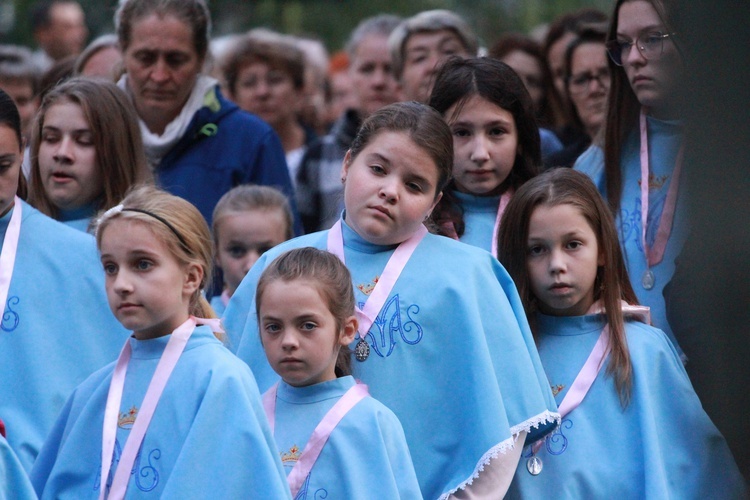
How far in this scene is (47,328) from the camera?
394 centimetres

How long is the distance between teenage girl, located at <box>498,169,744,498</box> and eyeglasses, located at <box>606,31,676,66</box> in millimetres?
700

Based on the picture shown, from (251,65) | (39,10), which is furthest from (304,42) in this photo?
(251,65)

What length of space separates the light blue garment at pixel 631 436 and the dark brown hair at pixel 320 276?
3.05 ft

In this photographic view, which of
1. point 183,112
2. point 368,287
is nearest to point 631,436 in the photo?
point 368,287

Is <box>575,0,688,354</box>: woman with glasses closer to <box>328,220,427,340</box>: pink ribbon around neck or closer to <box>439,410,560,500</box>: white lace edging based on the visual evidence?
<box>439,410,560,500</box>: white lace edging

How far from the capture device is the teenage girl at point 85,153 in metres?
4.54

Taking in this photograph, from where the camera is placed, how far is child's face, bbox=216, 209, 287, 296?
4922 millimetres

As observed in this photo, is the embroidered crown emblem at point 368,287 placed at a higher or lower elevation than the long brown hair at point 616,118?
lower

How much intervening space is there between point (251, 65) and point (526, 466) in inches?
173

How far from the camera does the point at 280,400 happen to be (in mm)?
3293

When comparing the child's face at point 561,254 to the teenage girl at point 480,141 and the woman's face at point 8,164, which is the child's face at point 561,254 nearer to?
the teenage girl at point 480,141

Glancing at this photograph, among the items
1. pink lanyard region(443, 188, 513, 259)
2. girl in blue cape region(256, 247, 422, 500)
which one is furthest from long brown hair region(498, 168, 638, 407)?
girl in blue cape region(256, 247, 422, 500)

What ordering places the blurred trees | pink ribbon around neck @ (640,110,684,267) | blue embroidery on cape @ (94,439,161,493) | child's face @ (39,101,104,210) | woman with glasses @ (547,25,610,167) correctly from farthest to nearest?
the blurred trees
woman with glasses @ (547,25,610,167)
child's face @ (39,101,104,210)
pink ribbon around neck @ (640,110,684,267)
blue embroidery on cape @ (94,439,161,493)

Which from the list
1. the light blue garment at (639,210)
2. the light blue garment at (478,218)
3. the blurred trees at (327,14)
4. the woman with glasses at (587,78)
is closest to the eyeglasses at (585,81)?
the woman with glasses at (587,78)
